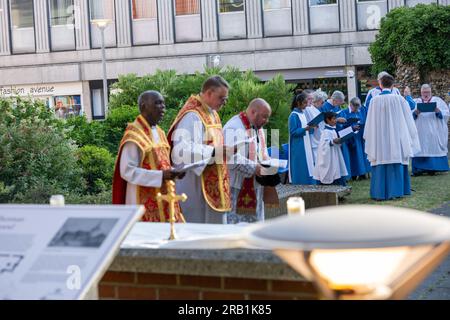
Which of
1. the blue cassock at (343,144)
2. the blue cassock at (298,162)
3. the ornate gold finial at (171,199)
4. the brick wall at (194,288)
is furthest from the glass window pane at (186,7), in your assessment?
the brick wall at (194,288)

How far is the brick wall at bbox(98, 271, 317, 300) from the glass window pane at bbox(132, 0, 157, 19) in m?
35.5

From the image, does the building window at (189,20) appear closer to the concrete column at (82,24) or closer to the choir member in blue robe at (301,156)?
the concrete column at (82,24)

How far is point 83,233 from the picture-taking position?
11.6 ft

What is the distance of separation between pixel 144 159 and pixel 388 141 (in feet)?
27.8

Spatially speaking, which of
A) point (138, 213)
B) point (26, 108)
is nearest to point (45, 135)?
point (26, 108)

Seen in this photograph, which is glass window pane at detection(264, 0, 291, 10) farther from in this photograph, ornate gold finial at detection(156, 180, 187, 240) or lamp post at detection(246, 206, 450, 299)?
lamp post at detection(246, 206, 450, 299)

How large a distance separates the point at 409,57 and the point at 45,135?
16741mm

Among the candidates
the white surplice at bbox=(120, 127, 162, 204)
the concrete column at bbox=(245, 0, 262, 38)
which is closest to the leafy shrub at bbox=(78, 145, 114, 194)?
the white surplice at bbox=(120, 127, 162, 204)

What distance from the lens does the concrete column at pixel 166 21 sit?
130 ft

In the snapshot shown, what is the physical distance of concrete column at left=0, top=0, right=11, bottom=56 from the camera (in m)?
41.4

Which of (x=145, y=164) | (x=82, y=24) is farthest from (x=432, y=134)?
(x=82, y=24)

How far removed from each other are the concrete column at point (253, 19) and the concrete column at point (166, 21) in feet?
10.9

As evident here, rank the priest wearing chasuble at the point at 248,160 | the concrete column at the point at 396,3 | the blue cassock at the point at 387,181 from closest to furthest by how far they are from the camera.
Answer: the priest wearing chasuble at the point at 248,160 < the blue cassock at the point at 387,181 < the concrete column at the point at 396,3

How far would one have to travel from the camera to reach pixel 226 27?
3912cm
